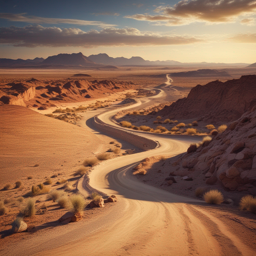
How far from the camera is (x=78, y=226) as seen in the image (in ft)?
18.1

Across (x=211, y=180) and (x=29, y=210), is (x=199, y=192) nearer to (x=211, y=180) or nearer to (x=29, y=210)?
(x=211, y=180)

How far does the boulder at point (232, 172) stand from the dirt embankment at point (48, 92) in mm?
32550

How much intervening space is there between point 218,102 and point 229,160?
2470cm

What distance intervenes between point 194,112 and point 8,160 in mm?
26455

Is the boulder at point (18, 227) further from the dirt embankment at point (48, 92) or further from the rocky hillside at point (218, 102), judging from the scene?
the dirt embankment at point (48, 92)

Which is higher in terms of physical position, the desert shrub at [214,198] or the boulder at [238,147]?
the boulder at [238,147]

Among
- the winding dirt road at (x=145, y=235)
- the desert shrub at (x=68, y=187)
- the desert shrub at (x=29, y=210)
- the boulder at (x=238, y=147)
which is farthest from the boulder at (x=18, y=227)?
the boulder at (x=238, y=147)

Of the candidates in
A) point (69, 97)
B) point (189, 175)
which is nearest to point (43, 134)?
point (189, 175)

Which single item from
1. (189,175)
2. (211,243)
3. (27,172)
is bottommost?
(27,172)

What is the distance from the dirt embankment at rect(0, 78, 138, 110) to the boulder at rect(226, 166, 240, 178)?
32550 mm

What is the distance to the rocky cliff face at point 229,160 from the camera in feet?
27.5

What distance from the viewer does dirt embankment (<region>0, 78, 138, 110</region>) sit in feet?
142

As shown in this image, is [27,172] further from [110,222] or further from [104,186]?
[110,222]

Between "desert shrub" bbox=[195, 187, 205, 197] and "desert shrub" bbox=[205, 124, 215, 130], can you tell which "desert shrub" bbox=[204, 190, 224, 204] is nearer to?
"desert shrub" bbox=[195, 187, 205, 197]
